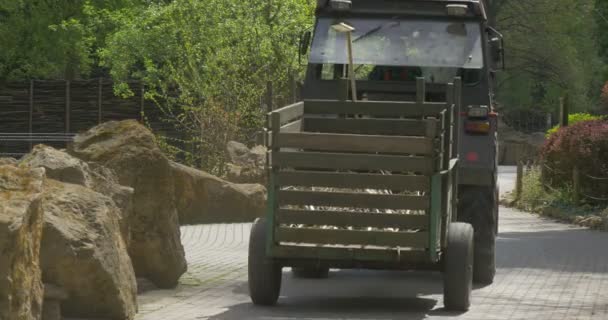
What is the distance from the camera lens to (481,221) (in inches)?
531

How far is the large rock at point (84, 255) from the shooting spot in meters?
9.74

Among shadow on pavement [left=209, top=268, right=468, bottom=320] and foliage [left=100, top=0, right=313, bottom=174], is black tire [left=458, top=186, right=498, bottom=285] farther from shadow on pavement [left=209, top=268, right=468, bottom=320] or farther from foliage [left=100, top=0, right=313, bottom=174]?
foliage [left=100, top=0, right=313, bottom=174]

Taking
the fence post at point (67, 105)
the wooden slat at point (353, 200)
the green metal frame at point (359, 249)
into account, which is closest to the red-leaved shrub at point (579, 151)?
the fence post at point (67, 105)

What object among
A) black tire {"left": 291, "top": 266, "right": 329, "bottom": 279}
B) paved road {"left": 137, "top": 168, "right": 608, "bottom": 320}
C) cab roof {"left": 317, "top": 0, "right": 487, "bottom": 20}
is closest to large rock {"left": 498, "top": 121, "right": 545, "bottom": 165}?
paved road {"left": 137, "top": 168, "right": 608, "bottom": 320}

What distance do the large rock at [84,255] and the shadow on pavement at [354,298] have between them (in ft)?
2.88

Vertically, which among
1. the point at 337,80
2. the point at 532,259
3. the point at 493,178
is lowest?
the point at 532,259

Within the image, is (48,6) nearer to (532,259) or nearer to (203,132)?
(203,132)

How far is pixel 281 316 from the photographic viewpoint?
10781mm

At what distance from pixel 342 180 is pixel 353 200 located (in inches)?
6.8

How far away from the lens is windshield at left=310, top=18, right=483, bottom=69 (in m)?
14.0

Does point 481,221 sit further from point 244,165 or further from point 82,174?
point 244,165

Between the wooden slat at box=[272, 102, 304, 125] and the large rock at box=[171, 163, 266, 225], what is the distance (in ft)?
29.3

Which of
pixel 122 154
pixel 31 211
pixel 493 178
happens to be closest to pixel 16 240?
pixel 31 211

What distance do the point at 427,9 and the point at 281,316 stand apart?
452 centimetres
